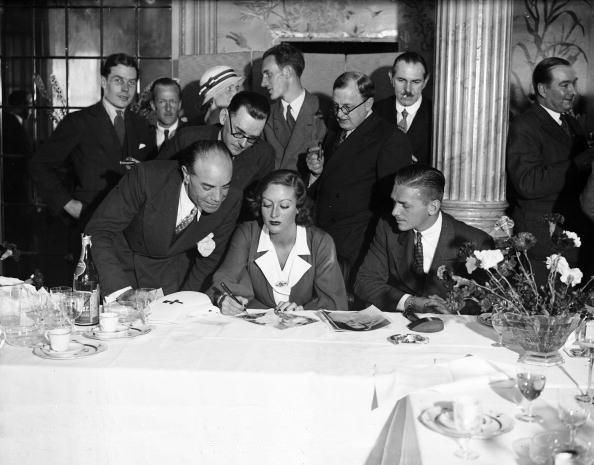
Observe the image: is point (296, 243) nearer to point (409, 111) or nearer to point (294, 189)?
point (294, 189)

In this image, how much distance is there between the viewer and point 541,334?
2600 millimetres

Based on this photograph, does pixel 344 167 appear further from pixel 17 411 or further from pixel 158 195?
pixel 17 411

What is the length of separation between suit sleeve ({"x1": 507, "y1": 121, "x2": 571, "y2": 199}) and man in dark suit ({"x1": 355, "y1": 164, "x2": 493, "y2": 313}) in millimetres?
624

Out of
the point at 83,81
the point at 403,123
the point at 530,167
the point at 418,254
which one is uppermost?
the point at 83,81

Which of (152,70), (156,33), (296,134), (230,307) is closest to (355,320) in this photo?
(230,307)

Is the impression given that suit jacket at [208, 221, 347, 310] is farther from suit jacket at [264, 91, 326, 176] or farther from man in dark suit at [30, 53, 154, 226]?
man in dark suit at [30, 53, 154, 226]

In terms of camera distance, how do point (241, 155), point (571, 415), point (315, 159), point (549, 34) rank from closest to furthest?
point (571, 415), point (241, 155), point (315, 159), point (549, 34)

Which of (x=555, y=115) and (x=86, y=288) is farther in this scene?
(x=555, y=115)

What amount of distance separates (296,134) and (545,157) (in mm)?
1345

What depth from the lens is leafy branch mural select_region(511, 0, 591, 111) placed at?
20.2 ft

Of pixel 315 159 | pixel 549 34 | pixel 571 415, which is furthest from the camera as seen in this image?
pixel 549 34

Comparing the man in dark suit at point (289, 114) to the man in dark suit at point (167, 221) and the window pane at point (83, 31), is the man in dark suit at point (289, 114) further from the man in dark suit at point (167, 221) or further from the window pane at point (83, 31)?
the window pane at point (83, 31)

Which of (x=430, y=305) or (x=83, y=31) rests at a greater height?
(x=83, y=31)

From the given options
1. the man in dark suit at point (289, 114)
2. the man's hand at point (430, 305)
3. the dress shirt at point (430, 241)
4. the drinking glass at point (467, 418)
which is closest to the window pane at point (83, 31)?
the man in dark suit at point (289, 114)
